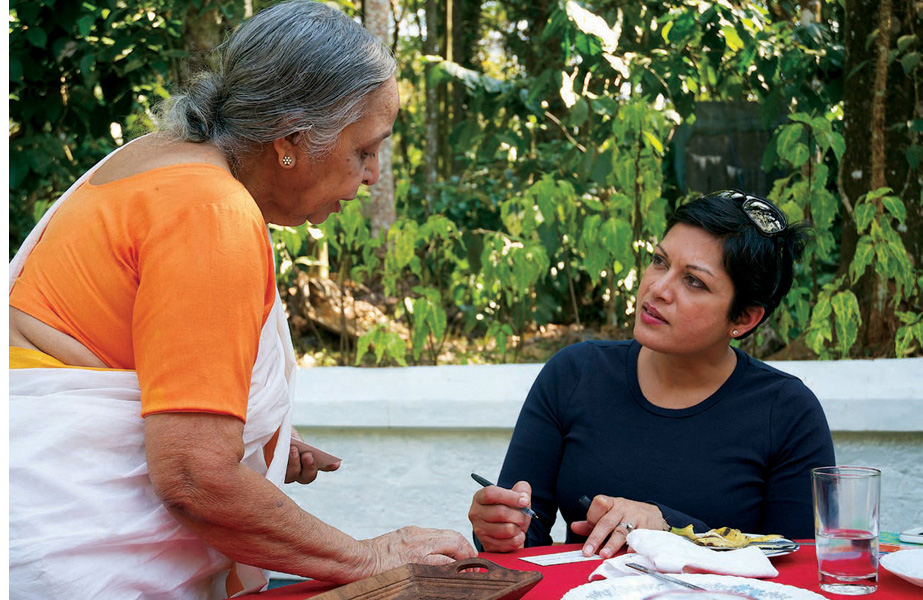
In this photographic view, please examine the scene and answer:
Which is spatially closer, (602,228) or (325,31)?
(325,31)

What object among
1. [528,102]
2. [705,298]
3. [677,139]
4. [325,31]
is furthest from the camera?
[677,139]

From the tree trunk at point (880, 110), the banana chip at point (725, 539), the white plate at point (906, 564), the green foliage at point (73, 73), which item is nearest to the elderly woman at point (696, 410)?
the banana chip at point (725, 539)

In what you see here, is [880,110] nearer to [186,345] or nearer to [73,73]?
[186,345]

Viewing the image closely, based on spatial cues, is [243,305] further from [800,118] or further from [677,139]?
[677,139]

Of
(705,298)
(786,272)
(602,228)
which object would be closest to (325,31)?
(705,298)

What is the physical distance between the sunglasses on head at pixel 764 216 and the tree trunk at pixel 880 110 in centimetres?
168

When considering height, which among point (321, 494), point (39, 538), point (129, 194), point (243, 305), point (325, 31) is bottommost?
point (321, 494)

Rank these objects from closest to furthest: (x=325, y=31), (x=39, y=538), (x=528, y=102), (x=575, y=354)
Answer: (x=39, y=538), (x=325, y=31), (x=575, y=354), (x=528, y=102)

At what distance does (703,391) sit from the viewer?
2109 mm

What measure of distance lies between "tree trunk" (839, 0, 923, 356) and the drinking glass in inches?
96.1

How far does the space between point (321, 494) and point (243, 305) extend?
2361mm

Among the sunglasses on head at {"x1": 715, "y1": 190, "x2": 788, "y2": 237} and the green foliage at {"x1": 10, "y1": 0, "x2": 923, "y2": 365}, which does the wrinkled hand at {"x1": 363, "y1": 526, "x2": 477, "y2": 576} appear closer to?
the sunglasses on head at {"x1": 715, "y1": 190, "x2": 788, "y2": 237}

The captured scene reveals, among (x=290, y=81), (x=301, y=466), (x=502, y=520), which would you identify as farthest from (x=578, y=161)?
(x=290, y=81)

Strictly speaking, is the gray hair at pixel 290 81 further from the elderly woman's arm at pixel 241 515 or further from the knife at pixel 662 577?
the knife at pixel 662 577
